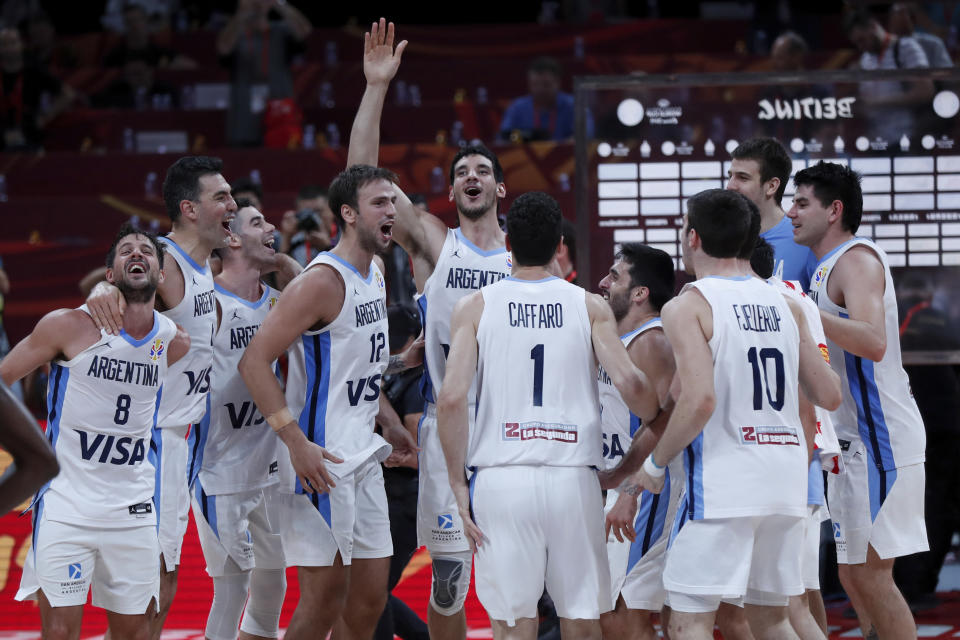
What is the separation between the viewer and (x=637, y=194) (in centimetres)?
717

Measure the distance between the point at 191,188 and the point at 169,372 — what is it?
0.91m

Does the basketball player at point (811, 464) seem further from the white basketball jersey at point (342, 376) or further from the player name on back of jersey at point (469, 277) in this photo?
the white basketball jersey at point (342, 376)

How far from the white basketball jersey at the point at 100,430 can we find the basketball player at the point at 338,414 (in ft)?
1.68

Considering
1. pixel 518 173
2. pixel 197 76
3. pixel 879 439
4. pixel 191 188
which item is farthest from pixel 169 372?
pixel 197 76

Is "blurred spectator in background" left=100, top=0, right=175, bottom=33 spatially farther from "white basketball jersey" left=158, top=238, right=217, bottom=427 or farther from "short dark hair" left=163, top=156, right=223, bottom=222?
"white basketball jersey" left=158, top=238, right=217, bottom=427

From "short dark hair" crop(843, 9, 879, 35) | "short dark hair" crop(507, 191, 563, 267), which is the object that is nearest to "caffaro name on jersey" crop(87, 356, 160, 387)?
"short dark hair" crop(507, 191, 563, 267)

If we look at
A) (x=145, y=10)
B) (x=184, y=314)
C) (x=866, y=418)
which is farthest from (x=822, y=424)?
(x=145, y=10)

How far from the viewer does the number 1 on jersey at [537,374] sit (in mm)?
4465

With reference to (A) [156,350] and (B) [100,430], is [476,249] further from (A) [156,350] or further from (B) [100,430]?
(B) [100,430]

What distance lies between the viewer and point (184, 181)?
5.75 metres

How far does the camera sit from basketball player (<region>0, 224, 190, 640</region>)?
15.9 ft

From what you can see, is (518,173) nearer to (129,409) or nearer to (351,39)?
(351,39)

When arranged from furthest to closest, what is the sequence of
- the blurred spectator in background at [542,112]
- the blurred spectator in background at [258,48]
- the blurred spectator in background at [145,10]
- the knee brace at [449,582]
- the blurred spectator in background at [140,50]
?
the blurred spectator in background at [145,10], the blurred spectator in background at [140,50], the blurred spectator in background at [258,48], the blurred spectator in background at [542,112], the knee brace at [449,582]

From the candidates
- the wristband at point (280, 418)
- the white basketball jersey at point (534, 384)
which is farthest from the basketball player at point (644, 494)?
the wristband at point (280, 418)
